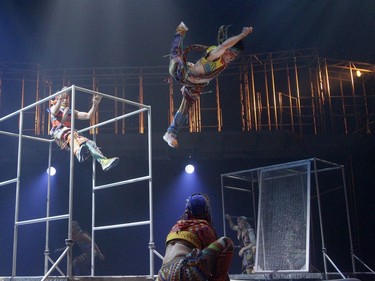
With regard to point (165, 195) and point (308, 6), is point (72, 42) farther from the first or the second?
point (308, 6)

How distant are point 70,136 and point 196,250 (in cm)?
329

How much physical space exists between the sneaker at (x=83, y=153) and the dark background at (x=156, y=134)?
446cm

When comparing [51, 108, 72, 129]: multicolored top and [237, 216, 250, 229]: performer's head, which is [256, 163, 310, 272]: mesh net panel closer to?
[237, 216, 250, 229]: performer's head

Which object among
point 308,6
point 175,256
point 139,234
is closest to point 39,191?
point 139,234

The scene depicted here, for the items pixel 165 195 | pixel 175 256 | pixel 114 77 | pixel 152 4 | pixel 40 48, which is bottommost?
pixel 175 256

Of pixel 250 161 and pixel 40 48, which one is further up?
pixel 40 48

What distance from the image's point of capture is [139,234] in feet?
35.8

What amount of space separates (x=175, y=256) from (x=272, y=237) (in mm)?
5452

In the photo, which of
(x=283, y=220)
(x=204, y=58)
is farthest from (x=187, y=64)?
(x=283, y=220)

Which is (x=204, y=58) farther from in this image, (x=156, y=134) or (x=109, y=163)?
(x=156, y=134)

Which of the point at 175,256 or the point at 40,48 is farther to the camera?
the point at 40,48

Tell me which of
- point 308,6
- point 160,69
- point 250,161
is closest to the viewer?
point 250,161

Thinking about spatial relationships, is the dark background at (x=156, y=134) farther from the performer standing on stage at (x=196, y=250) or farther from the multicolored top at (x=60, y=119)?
the performer standing on stage at (x=196, y=250)

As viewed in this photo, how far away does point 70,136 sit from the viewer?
5.02 m
